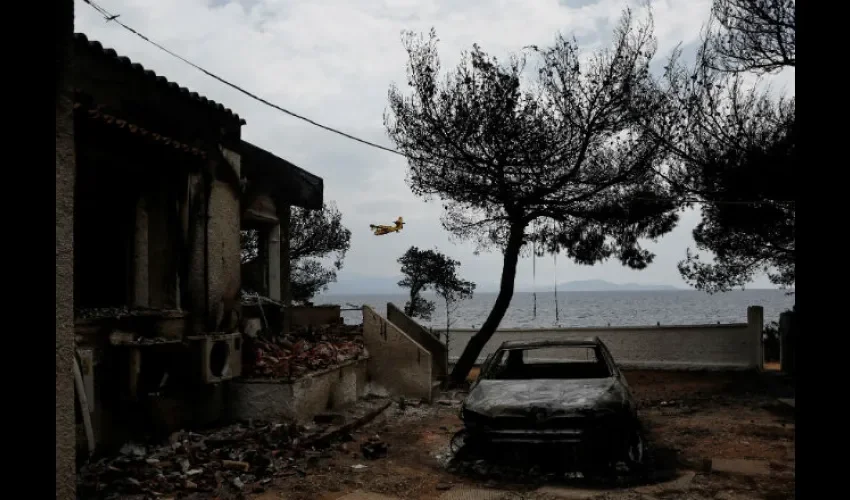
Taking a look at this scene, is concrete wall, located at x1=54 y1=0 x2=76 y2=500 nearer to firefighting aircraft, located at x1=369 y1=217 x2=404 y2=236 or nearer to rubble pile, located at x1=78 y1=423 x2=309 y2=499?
rubble pile, located at x1=78 y1=423 x2=309 y2=499

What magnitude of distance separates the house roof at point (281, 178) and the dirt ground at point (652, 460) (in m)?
4.62

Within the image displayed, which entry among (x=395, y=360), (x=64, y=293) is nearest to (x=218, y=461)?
(x=64, y=293)

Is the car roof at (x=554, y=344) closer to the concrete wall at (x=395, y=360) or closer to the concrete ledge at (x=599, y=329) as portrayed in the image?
the concrete wall at (x=395, y=360)

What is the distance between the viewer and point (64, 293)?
251 cm

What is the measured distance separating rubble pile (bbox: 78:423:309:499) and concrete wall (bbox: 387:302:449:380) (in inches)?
240

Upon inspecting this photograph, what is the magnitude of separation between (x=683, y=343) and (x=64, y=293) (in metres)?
16.2

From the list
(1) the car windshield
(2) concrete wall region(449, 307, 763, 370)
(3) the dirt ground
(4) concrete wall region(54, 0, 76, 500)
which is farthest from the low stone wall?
(4) concrete wall region(54, 0, 76, 500)

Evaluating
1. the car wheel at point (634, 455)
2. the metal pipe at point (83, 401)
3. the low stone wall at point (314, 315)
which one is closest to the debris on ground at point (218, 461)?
the metal pipe at point (83, 401)

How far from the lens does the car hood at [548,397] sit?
6.91 m

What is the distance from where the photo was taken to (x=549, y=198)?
1431 centimetres

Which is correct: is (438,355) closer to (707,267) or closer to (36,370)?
A: (707,267)

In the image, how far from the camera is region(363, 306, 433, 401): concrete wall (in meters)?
12.3

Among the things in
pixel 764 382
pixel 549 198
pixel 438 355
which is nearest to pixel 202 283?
pixel 438 355

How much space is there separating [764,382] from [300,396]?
10562 mm
